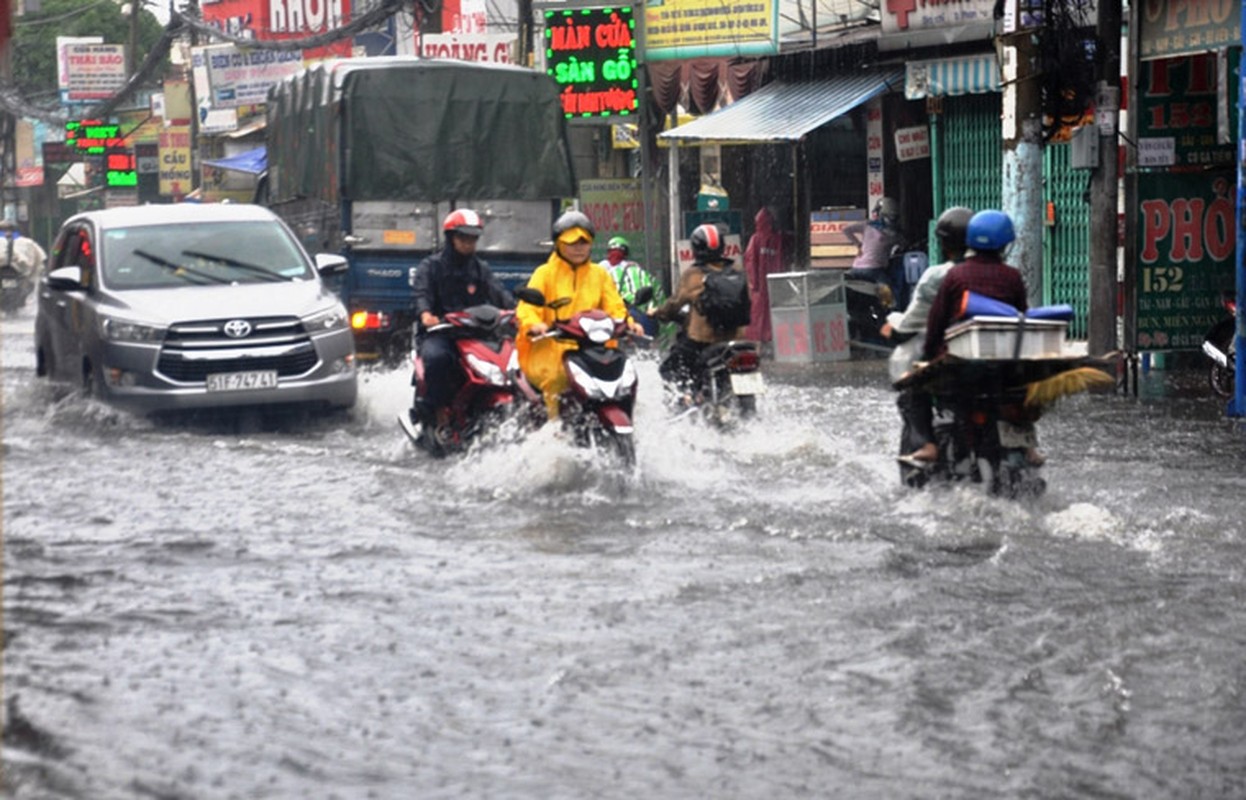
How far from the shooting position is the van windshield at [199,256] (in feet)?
50.3

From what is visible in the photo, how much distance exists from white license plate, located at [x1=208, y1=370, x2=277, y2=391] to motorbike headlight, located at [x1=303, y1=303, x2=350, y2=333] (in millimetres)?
456

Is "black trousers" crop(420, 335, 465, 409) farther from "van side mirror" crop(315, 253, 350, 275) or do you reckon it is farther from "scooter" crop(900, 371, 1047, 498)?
"scooter" crop(900, 371, 1047, 498)

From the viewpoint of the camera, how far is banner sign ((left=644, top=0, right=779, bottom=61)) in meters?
25.2

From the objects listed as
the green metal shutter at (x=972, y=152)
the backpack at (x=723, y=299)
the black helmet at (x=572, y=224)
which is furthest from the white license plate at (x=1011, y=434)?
the green metal shutter at (x=972, y=152)

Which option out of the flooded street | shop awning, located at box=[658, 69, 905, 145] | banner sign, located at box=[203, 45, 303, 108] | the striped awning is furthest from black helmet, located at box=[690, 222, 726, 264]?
banner sign, located at box=[203, 45, 303, 108]

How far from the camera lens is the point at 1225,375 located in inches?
639

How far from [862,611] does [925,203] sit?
1829cm

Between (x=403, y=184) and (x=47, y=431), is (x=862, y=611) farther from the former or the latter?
(x=403, y=184)

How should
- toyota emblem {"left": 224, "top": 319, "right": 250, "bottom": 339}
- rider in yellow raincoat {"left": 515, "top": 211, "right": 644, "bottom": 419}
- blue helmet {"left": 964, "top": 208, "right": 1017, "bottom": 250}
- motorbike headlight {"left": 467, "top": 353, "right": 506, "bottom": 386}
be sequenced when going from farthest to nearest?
toyota emblem {"left": 224, "top": 319, "right": 250, "bottom": 339}, motorbike headlight {"left": 467, "top": 353, "right": 506, "bottom": 386}, rider in yellow raincoat {"left": 515, "top": 211, "right": 644, "bottom": 419}, blue helmet {"left": 964, "top": 208, "right": 1017, "bottom": 250}

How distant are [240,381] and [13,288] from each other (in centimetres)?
2319

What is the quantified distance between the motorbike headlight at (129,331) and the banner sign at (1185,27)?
25.1ft

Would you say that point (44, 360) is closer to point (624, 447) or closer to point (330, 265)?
point (330, 265)

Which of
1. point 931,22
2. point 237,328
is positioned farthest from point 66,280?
point 931,22

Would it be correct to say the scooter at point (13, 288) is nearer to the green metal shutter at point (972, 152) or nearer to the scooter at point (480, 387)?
the green metal shutter at point (972, 152)
